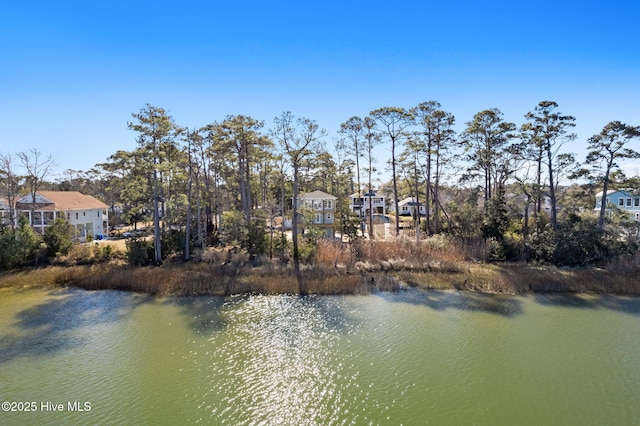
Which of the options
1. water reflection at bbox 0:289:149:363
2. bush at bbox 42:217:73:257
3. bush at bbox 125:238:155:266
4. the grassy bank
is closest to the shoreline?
the grassy bank

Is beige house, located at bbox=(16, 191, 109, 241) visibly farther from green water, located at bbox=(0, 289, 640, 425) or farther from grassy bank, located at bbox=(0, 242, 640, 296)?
green water, located at bbox=(0, 289, 640, 425)

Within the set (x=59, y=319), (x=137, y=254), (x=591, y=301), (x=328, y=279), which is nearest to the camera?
(x=59, y=319)

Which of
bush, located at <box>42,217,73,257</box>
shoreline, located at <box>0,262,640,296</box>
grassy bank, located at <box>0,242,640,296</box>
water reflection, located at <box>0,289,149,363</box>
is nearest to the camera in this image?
water reflection, located at <box>0,289,149,363</box>

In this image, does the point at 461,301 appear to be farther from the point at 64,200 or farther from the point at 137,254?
the point at 64,200

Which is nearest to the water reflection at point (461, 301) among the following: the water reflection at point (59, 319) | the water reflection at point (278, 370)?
the water reflection at point (278, 370)

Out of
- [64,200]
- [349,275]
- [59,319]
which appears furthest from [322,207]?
[64,200]
